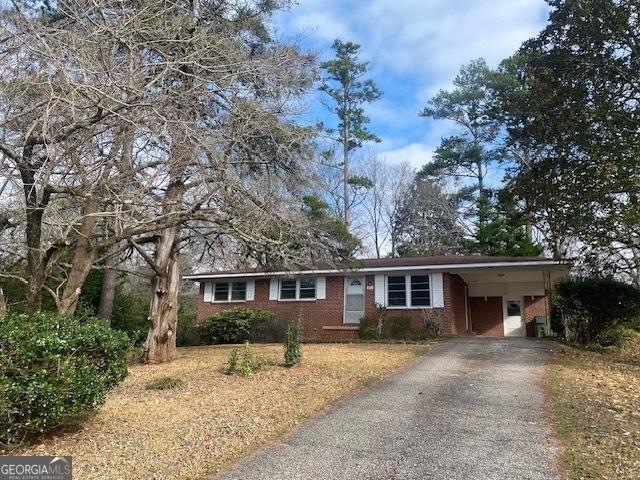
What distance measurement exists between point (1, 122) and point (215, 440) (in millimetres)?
5599

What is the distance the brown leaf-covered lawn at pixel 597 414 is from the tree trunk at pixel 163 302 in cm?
870

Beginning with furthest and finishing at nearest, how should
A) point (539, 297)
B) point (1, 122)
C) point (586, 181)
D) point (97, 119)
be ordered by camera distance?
point (539, 297) < point (586, 181) < point (1, 122) < point (97, 119)

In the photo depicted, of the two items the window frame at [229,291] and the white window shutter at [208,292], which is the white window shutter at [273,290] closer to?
the window frame at [229,291]

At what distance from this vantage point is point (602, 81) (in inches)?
495

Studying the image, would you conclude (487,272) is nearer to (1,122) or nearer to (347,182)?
→ (347,182)

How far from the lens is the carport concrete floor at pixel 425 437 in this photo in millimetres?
4531

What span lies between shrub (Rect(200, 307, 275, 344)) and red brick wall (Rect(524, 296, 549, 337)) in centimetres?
1154

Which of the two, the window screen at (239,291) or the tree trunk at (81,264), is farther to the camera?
the window screen at (239,291)

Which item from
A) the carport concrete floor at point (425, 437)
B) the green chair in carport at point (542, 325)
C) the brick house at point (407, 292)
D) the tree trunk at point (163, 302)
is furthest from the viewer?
the green chair in carport at point (542, 325)

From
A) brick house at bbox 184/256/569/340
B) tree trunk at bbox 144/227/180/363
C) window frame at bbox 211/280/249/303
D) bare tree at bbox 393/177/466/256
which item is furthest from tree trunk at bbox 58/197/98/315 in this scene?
bare tree at bbox 393/177/466/256

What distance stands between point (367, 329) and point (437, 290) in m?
3.07

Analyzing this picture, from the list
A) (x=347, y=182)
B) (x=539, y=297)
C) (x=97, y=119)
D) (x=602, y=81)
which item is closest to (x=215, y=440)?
(x=97, y=119)

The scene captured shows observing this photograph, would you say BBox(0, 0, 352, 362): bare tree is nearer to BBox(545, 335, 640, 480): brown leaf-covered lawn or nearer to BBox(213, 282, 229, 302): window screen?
BBox(545, 335, 640, 480): brown leaf-covered lawn

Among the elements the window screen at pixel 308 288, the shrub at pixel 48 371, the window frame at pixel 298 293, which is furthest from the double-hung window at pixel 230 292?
the shrub at pixel 48 371
